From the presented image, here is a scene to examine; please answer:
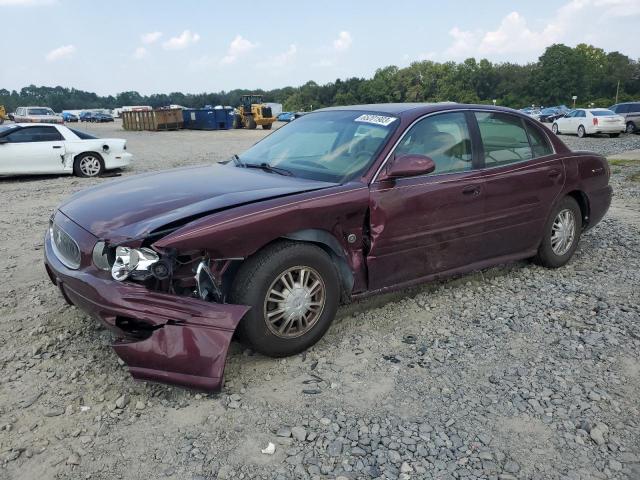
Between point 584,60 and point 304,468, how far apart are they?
116m

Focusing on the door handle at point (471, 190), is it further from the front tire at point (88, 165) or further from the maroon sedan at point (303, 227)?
the front tire at point (88, 165)

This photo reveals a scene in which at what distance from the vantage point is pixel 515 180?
4594mm

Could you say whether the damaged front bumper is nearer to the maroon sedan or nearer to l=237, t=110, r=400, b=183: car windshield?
the maroon sedan

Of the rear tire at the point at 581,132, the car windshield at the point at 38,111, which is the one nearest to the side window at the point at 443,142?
the rear tire at the point at 581,132

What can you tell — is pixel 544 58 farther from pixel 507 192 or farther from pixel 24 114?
pixel 507 192

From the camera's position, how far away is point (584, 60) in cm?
10138

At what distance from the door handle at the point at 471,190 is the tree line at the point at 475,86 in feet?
265

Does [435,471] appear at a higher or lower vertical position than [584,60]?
lower

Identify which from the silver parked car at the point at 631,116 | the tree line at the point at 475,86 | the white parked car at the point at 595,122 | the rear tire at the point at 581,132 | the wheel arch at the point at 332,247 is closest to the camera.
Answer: the wheel arch at the point at 332,247

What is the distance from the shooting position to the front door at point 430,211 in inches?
149

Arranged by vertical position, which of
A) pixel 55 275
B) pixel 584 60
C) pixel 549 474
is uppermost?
pixel 584 60

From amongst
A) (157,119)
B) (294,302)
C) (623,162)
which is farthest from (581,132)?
(157,119)

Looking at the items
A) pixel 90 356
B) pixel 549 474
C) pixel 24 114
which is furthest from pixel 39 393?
pixel 24 114

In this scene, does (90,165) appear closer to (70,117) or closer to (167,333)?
(167,333)
